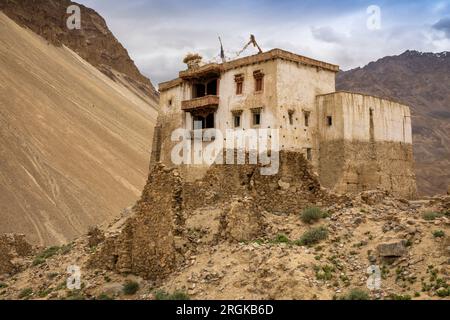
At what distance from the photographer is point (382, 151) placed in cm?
2498

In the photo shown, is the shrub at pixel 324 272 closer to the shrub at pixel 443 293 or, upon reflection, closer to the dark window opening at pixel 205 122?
the shrub at pixel 443 293

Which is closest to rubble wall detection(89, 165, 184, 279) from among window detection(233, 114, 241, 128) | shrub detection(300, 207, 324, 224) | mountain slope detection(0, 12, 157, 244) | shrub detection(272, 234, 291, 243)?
shrub detection(272, 234, 291, 243)

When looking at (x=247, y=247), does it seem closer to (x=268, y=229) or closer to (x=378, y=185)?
(x=268, y=229)

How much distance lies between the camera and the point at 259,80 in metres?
25.4

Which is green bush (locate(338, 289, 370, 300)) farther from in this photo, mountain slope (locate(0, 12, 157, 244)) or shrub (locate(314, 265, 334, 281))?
mountain slope (locate(0, 12, 157, 244))

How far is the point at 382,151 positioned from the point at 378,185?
1945mm

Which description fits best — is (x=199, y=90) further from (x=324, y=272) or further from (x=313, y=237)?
(x=324, y=272)

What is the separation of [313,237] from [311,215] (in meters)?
1.52

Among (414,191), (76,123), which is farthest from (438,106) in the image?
(414,191)

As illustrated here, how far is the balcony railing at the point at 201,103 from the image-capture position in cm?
2712

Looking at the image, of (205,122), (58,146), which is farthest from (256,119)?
(58,146)

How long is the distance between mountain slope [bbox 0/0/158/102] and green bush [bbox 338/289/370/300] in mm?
82584

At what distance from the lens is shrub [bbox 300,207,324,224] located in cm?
1731

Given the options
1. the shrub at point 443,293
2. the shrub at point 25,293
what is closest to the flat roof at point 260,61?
the shrub at point 25,293
